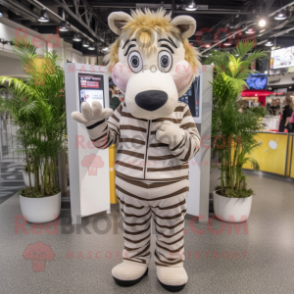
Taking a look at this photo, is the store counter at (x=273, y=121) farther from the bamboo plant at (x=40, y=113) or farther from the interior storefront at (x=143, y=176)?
the bamboo plant at (x=40, y=113)

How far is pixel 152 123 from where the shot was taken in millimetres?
1797

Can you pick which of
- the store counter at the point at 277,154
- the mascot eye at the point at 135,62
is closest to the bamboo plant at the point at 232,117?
the mascot eye at the point at 135,62

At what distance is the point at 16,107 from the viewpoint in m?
3.13

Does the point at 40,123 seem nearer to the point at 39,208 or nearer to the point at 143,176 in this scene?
the point at 39,208

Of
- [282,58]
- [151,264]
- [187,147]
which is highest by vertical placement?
[282,58]

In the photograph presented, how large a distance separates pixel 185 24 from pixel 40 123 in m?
2.11

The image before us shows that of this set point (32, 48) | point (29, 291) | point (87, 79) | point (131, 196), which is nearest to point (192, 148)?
point (131, 196)

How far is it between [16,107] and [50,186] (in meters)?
0.96

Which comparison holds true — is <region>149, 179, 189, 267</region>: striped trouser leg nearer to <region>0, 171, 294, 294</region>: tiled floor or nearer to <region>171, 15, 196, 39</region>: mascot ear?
<region>0, 171, 294, 294</region>: tiled floor

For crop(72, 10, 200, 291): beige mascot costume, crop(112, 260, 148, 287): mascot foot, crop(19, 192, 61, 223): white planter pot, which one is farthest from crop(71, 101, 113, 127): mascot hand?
crop(19, 192, 61, 223): white planter pot

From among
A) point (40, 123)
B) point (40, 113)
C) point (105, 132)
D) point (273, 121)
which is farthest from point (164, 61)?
point (273, 121)

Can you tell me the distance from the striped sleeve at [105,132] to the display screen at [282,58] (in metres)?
7.12

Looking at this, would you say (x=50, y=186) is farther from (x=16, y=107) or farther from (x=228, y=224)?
(x=228, y=224)

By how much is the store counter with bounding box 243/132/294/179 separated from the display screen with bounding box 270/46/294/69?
10.2ft
